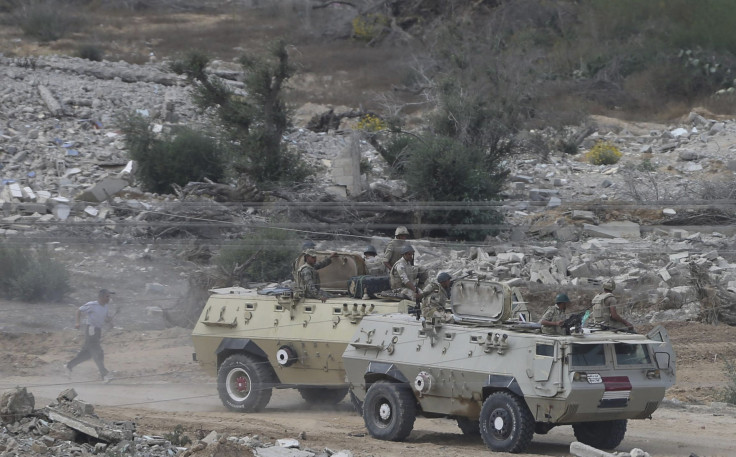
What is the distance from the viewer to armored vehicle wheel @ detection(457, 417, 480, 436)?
14.1m

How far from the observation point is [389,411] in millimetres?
13695

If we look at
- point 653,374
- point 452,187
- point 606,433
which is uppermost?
point 452,187

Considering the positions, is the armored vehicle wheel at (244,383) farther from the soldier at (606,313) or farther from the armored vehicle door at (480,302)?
the soldier at (606,313)

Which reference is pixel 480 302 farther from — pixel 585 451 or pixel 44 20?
pixel 44 20

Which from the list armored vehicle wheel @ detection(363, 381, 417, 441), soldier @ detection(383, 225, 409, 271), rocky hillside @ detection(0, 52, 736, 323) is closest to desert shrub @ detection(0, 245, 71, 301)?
rocky hillside @ detection(0, 52, 736, 323)

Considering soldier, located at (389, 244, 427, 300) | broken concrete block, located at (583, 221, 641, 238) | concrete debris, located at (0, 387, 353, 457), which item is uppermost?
broken concrete block, located at (583, 221, 641, 238)

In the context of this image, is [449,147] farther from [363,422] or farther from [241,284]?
[363,422]

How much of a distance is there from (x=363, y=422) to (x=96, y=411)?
11.7 ft

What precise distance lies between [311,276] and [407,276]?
1.50 meters

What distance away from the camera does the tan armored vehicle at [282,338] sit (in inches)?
613

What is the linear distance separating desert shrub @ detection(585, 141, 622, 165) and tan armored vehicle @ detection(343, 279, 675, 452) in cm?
2566

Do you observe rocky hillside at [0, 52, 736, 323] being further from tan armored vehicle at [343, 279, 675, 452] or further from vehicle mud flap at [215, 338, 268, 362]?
tan armored vehicle at [343, 279, 675, 452]

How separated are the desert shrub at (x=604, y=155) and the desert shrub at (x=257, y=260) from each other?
53.8ft

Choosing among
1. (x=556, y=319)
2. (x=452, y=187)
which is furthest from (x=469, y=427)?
(x=452, y=187)
